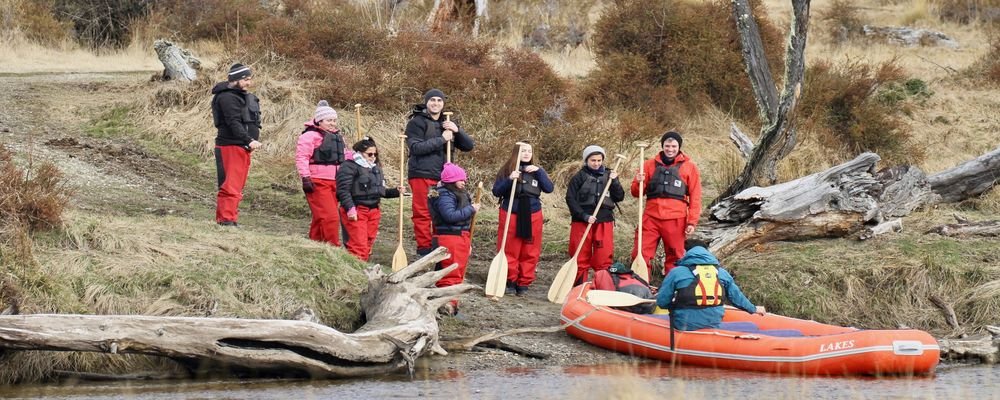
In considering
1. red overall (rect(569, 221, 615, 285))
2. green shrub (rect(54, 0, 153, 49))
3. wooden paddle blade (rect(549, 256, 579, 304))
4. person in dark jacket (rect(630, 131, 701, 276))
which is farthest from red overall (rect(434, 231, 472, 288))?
green shrub (rect(54, 0, 153, 49))

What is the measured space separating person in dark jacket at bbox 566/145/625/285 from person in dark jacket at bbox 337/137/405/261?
174 cm

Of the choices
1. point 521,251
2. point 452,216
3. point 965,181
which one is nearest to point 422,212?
point 521,251

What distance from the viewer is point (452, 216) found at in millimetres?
11930

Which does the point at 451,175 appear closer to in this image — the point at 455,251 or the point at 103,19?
the point at 455,251

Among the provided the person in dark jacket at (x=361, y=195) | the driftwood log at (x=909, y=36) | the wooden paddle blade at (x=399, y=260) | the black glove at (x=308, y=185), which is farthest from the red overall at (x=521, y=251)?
the driftwood log at (x=909, y=36)

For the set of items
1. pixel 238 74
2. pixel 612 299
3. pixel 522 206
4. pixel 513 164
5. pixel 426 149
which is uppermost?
pixel 238 74

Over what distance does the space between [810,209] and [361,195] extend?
4.63 m

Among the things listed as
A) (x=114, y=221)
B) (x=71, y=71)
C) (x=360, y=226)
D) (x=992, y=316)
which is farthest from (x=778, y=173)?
(x=71, y=71)

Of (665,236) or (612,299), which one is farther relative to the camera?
(665,236)

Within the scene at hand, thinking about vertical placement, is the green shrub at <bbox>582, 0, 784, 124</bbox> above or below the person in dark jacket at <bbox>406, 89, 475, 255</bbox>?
above

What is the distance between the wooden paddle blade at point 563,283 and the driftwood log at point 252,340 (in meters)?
2.31

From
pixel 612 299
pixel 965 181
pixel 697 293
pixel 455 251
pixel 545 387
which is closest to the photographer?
pixel 545 387

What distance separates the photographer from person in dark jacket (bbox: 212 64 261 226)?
12766mm

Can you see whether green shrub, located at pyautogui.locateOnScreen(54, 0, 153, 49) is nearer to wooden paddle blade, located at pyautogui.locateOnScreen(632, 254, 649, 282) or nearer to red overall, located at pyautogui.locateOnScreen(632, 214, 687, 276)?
red overall, located at pyautogui.locateOnScreen(632, 214, 687, 276)
